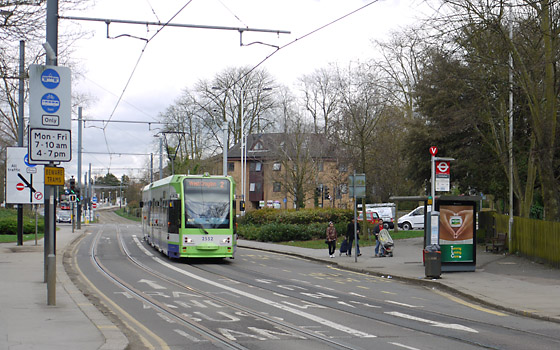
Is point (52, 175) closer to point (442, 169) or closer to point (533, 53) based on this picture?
point (442, 169)

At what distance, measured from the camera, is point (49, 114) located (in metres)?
12.9

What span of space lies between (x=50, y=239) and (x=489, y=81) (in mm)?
18406

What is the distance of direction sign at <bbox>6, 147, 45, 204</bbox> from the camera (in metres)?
26.4

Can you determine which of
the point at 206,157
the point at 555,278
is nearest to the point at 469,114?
the point at 555,278

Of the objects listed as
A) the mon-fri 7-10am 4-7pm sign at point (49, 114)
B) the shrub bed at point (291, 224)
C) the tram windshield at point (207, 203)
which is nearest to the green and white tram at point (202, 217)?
the tram windshield at point (207, 203)

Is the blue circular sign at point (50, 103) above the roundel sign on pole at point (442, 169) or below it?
above

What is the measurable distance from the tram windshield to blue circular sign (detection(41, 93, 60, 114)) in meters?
10.5

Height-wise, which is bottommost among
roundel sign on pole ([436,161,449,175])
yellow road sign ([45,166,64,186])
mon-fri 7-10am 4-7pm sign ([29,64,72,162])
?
yellow road sign ([45,166,64,186])

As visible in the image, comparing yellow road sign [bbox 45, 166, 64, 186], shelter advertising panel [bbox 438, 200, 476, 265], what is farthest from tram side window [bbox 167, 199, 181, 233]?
yellow road sign [bbox 45, 166, 64, 186]

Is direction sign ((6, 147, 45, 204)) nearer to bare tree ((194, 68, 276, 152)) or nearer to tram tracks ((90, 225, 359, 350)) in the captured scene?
tram tracks ((90, 225, 359, 350))

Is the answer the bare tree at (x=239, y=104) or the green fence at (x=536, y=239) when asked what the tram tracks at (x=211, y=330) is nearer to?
the green fence at (x=536, y=239)

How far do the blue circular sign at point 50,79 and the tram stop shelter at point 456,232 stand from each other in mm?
12132

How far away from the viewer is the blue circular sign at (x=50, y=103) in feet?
42.7

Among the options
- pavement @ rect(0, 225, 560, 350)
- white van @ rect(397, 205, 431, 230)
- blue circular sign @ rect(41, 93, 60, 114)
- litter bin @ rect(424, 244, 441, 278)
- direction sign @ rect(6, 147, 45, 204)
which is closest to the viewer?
pavement @ rect(0, 225, 560, 350)
